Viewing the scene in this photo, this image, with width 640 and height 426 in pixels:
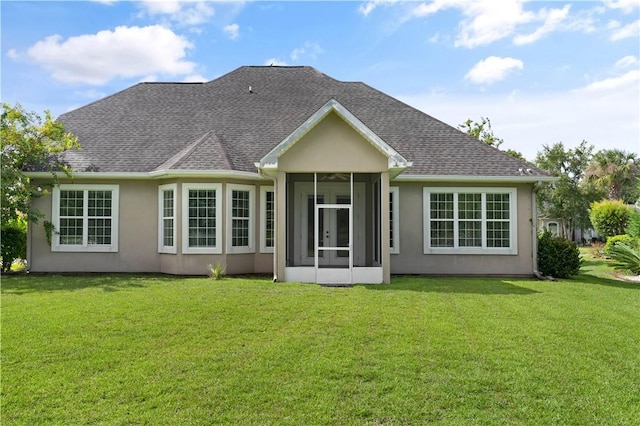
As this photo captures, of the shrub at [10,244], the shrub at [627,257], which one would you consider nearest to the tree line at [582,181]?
the shrub at [627,257]

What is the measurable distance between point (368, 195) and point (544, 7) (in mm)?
7563

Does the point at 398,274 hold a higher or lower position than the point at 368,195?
lower

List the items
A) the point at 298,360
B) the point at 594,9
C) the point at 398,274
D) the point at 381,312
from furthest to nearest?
the point at 398,274, the point at 594,9, the point at 381,312, the point at 298,360

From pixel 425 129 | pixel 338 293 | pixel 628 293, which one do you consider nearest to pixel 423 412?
pixel 338 293

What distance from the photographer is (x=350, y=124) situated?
12.5 meters

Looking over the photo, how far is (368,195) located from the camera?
15.4 meters

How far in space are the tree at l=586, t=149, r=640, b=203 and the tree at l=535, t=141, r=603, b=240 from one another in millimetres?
1113

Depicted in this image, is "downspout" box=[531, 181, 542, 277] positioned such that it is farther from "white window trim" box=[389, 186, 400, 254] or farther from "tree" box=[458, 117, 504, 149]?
"tree" box=[458, 117, 504, 149]

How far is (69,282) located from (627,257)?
18345mm

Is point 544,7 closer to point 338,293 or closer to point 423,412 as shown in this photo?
point 338,293

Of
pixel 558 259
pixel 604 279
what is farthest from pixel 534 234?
pixel 604 279

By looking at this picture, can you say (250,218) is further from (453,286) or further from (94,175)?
(453,286)

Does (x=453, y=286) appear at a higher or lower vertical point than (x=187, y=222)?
lower

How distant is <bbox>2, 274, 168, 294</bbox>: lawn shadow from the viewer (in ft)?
37.9
